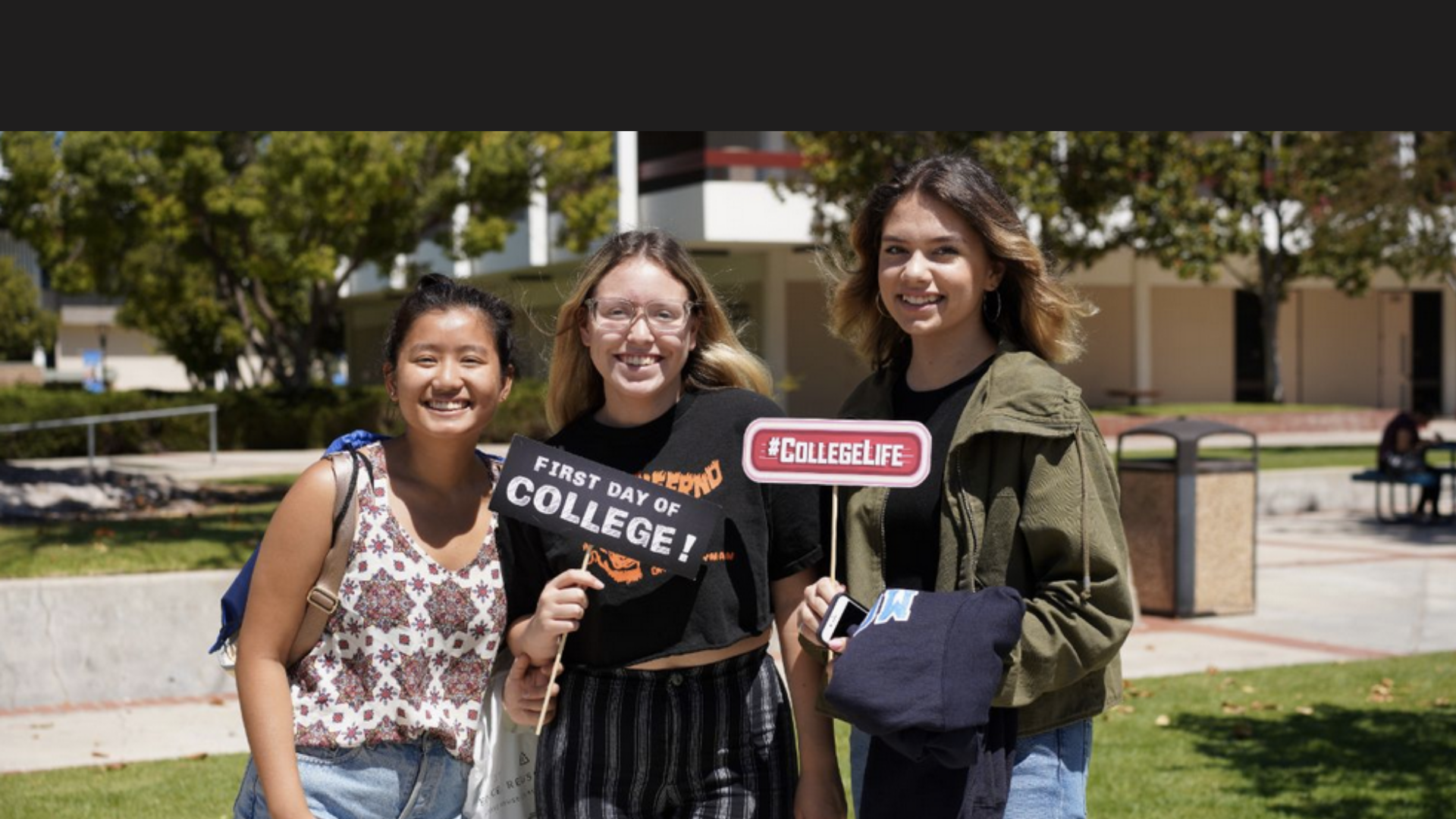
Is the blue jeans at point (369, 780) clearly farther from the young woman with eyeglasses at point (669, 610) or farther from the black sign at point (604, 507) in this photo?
the black sign at point (604, 507)

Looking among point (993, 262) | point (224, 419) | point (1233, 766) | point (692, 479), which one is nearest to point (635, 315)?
point (692, 479)

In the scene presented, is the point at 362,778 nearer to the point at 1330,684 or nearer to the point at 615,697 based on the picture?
the point at 615,697

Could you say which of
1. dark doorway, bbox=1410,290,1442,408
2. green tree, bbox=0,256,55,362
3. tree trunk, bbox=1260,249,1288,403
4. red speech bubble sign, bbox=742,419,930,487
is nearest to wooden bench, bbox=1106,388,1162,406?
tree trunk, bbox=1260,249,1288,403

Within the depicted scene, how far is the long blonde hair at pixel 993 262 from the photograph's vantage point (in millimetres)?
3004

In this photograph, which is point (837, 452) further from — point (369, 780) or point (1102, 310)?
point (1102, 310)

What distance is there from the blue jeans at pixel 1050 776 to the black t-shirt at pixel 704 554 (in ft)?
1.92

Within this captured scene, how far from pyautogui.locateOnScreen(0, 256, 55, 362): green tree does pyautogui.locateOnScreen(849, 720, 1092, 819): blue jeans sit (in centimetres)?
6788

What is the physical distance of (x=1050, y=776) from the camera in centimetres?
291

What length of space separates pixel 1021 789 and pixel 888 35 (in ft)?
4.72

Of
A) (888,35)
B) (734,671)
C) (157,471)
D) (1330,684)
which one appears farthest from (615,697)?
(157,471)

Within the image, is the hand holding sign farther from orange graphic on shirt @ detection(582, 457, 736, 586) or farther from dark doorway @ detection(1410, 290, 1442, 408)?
dark doorway @ detection(1410, 290, 1442, 408)

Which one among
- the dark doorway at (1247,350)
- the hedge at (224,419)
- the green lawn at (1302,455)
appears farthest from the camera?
the dark doorway at (1247,350)

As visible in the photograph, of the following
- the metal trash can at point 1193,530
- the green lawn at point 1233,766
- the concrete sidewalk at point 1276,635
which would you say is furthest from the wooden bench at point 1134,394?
the green lawn at point 1233,766

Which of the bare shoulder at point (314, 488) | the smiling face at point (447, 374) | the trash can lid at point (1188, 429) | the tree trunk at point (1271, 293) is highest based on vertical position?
the tree trunk at point (1271, 293)
